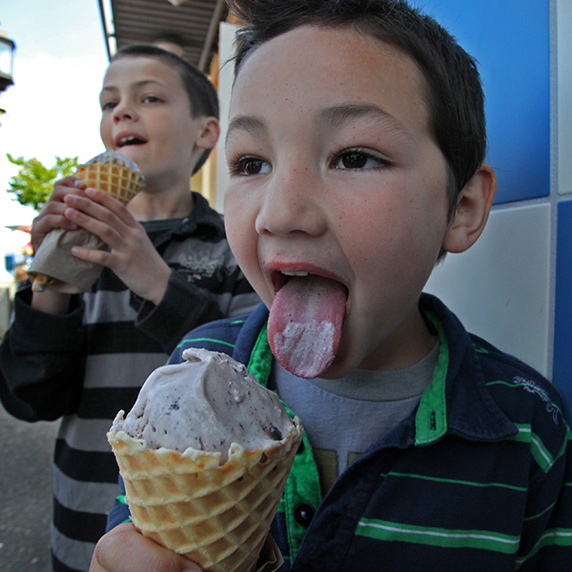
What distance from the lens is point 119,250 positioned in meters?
1.79

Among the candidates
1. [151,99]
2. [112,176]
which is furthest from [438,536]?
[151,99]

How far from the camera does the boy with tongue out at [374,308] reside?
0.95 meters

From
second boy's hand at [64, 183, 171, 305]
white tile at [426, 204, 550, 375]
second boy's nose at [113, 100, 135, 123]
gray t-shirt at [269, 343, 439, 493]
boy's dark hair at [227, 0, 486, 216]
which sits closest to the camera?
boy's dark hair at [227, 0, 486, 216]

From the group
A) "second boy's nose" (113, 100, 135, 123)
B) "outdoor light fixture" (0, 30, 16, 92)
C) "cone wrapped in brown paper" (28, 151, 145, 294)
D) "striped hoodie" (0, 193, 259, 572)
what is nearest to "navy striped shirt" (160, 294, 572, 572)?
"striped hoodie" (0, 193, 259, 572)

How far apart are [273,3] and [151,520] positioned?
123 centimetres

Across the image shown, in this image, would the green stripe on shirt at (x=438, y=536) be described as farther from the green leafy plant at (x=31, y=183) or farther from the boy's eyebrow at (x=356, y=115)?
the green leafy plant at (x=31, y=183)

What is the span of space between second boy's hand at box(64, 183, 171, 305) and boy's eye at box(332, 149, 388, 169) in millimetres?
1020

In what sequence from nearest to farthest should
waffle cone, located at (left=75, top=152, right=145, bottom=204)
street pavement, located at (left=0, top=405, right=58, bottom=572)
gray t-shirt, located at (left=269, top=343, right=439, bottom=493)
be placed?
gray t-shirt, located at (left=269, top=343, right=439, bottom=493), waffle cone, located at (left=75, top=152, right=145, bottom=204), street pavement, located at (left=0, top=405, right=58, bottom=572)

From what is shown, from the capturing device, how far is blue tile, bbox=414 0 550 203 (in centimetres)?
134

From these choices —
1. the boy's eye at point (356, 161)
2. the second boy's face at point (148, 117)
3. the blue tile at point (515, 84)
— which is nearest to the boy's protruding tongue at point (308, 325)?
the boy's eye at point (356, 161)

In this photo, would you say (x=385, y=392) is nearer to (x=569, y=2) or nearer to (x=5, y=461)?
(x=569, y=2)

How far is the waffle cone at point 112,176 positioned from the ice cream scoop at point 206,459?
4.08 ft

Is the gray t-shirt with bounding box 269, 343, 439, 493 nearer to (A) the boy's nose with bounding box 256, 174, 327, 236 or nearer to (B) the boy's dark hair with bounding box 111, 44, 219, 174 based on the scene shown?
(A) the boy's nose with bounding box 256, 174, 327, 236

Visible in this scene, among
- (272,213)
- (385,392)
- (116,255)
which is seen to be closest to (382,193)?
(272,213)
